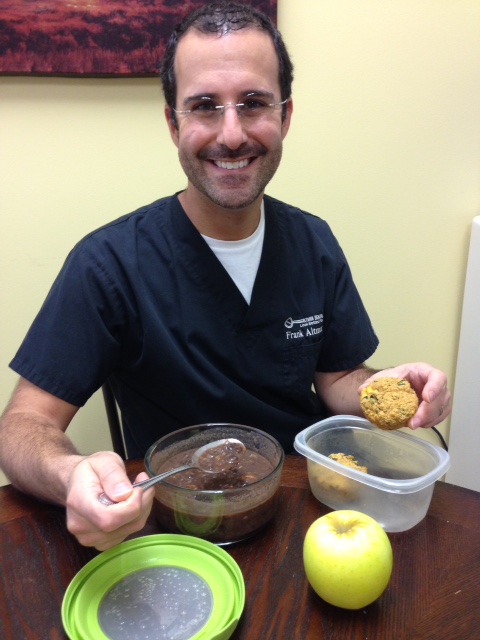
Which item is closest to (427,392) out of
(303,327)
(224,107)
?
(303,327)

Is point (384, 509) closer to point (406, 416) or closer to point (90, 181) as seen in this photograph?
point (406, 416)

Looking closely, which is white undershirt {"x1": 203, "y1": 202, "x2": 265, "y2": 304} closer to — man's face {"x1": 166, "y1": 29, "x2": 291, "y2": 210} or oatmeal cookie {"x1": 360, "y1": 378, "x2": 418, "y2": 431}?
man's face {"x1": 166, "y1": 29, "x2": 291, "y2": 210}

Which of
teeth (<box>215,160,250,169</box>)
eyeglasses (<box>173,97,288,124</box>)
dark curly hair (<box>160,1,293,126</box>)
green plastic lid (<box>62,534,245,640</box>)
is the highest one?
dark curly hair (<box>160,1,293,126</box>)

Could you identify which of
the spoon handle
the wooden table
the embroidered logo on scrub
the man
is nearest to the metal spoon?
the spoon handle

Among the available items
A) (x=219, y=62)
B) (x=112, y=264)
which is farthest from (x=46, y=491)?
(x=219, y=62)

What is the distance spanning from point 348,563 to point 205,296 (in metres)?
0.65

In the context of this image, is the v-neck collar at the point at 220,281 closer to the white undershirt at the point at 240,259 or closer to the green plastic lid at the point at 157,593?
the white undershirt at the point at 240,259

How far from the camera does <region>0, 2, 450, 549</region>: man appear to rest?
43.6 inches

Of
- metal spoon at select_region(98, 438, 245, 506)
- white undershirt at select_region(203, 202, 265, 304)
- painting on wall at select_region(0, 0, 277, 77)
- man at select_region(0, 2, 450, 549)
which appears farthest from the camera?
painting on wall at select_region(0, 0, 277, 77)

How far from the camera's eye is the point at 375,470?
3.30ft

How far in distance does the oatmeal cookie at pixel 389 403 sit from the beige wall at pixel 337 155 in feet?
2.92

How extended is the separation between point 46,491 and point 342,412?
75 centimetres

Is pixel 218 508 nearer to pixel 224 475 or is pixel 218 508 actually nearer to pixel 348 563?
pixel 224 475

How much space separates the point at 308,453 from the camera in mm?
917
